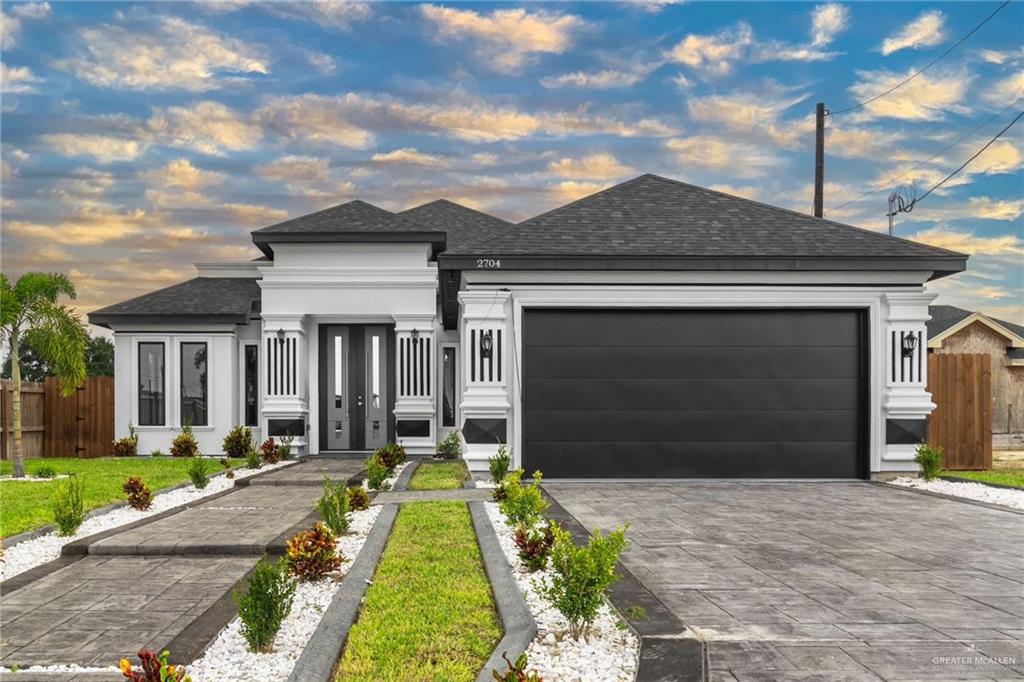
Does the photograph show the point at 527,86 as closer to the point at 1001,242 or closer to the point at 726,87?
the point at 726,87

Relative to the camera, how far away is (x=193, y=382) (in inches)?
734

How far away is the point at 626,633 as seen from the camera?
185 inches

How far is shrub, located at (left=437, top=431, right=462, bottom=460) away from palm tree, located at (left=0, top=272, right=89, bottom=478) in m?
7.21

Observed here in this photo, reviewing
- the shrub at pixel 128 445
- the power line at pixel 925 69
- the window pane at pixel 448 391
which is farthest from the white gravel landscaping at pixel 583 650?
the power line at pixel 925 69

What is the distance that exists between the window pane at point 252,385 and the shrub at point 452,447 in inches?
188

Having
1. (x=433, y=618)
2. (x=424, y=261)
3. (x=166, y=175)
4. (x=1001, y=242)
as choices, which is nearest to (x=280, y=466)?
(x=424, y=261)

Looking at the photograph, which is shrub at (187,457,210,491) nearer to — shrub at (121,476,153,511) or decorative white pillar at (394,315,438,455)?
shrub at (121,476,153,511)

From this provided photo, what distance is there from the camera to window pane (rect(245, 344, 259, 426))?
18.8 meters

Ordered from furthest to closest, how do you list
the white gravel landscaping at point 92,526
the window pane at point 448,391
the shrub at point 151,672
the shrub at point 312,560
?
1. the window pane at point 448,391
2. the white gravel landscaping at point 92,526
3. the shrub at point 312,560
4. the shrub at point 151,672

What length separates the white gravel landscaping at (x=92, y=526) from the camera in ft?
23.1

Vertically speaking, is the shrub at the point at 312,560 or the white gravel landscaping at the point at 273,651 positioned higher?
the shrub at the point at 312,560

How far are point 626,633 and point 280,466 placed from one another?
11.9 meters

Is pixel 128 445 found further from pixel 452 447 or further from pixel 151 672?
pixel 151 672

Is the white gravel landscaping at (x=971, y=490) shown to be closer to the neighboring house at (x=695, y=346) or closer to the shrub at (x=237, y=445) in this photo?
the neighboring house at (x=695, y=346)
